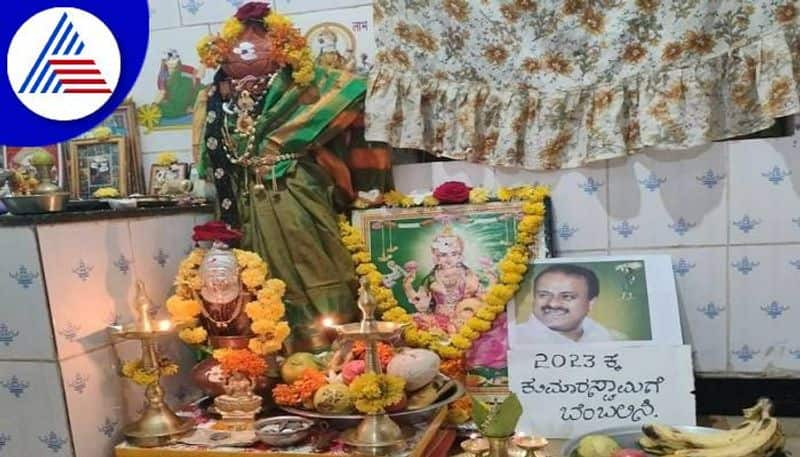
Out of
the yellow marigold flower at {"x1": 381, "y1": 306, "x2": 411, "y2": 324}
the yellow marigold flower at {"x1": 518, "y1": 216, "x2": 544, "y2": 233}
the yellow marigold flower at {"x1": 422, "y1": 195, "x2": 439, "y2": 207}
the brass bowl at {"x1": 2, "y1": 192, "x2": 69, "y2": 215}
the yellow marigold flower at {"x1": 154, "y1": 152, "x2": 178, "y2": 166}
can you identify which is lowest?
the yellow marigold flower at {"x1": 381, "y1": 306, "x2": 411, "y2": 324}

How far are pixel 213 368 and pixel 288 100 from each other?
0.49 metres

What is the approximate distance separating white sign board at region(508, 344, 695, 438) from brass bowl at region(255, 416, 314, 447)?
1.27 feet

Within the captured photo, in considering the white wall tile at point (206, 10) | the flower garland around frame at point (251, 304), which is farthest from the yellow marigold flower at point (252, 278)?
the white wall tile at point (206, 10)

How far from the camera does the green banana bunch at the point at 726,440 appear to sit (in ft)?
3.04

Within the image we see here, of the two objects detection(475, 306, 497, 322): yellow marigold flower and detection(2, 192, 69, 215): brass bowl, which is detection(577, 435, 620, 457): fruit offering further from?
detection(2, 192, 69, 215): brass bowl

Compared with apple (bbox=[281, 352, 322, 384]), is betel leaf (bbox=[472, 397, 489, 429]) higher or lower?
lower

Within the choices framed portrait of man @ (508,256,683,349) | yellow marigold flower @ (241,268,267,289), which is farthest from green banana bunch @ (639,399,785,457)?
yellow marigold flower @ (241,268,267,289)

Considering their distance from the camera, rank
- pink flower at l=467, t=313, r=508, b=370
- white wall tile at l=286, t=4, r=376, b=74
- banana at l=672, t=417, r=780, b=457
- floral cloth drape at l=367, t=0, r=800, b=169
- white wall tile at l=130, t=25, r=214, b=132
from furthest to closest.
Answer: white wall tile at l=130, t=25, r=214, b=132
white wall tile at l=286, t=4, r=376, b=74
pink flower at l=467, t=313, r=508, b=370
floral cloth drape at l=367, t=0, r=800, b=169
banana at l=672, t=417, r=780, b=457

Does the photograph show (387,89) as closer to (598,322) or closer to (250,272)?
(250,272)

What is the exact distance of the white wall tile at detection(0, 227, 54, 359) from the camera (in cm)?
94

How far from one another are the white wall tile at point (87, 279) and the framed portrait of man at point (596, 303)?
68 cm

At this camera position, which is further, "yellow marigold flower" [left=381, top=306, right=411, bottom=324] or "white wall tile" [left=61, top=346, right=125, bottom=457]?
"yellow marigold flower" [left=381, top=306, right=411, bottom=324]

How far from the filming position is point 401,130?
131 cm

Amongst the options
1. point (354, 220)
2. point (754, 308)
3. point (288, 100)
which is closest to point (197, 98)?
point (288, 100)
